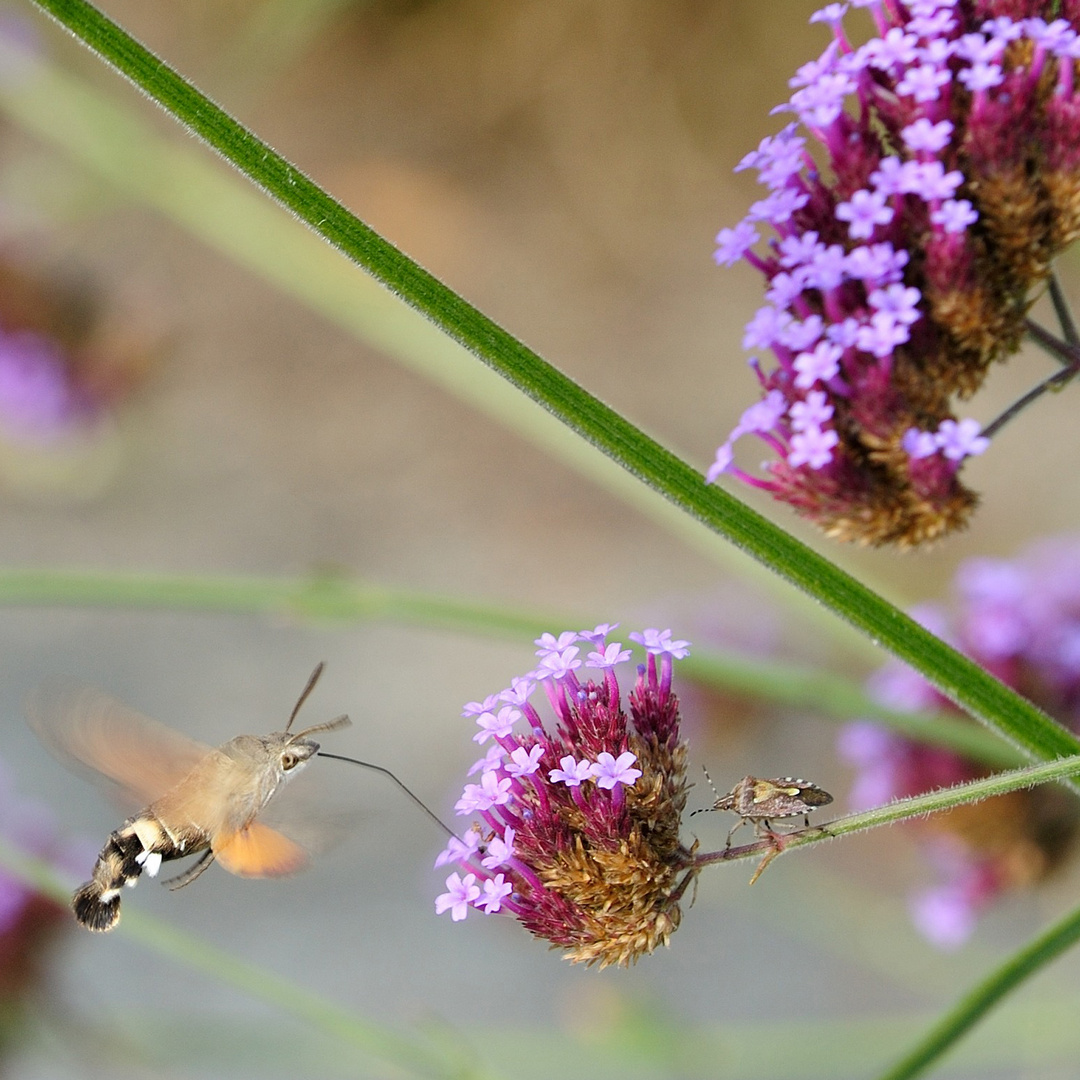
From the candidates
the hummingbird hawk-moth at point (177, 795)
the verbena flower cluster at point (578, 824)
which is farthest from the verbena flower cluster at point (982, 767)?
the hummingbird hawk-moth at point (177, 795)

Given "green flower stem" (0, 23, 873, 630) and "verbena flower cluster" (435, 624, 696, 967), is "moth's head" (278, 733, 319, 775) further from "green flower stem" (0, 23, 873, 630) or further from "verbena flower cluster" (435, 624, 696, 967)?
"green flower stem" (0, 23, 873, 630)

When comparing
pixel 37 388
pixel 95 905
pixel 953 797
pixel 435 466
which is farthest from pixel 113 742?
pixel 435 466

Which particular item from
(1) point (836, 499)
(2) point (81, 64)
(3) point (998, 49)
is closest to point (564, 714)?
(1) point (836, 499)

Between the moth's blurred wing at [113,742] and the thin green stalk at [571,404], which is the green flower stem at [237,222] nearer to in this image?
the moth's blurred wing at [113,742]

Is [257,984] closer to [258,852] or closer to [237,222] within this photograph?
[258,852]

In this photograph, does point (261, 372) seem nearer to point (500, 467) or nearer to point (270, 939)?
point (500, 467)
